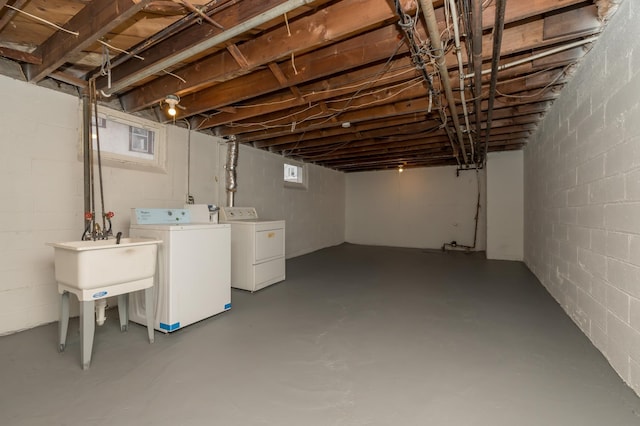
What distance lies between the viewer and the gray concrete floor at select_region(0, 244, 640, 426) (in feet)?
4.58

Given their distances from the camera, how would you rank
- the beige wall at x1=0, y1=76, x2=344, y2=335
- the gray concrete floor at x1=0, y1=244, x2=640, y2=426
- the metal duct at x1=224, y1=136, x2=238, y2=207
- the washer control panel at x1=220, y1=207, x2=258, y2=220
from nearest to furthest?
the gray concrete floor at x1=0, y1=244, x2=640, y2=426 → the beige wall at x1=0, y1=76, x2=344, y2=335 → the washer control panel at x1=220, y1=207, x2=258, y2=220 → the metal duct at x1=224, y1=136, x2=238, y2=207

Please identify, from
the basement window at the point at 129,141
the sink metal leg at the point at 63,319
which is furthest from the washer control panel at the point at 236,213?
the sink metal leg at the point at 63,319

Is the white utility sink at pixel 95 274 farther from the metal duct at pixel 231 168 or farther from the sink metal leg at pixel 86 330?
the metal duct at pixel 231 168

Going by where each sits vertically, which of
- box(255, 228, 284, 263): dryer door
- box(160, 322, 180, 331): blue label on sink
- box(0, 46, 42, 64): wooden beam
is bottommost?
box(160, 322, 180, 331): blue label on sink

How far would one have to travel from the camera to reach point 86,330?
1783mm

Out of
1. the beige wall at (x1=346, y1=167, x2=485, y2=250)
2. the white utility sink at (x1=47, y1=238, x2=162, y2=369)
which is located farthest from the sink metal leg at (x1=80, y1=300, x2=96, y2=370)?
the beige wall at (x1=346, y1=167, x2=485, y2=250)

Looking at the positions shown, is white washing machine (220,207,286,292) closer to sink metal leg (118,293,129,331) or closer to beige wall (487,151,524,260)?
sink metal leg (118,293,129,331)

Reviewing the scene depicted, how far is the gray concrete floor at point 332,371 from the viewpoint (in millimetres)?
1397

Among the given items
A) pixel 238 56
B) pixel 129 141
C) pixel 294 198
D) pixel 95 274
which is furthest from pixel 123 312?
pixel 294 198

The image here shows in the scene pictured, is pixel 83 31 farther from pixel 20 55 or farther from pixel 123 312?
pixel 123 312

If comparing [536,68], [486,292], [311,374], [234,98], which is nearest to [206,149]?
[234,98]

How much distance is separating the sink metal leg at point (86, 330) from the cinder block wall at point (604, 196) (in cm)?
322

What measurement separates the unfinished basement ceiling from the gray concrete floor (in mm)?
2067

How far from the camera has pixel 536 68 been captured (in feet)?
7.79
